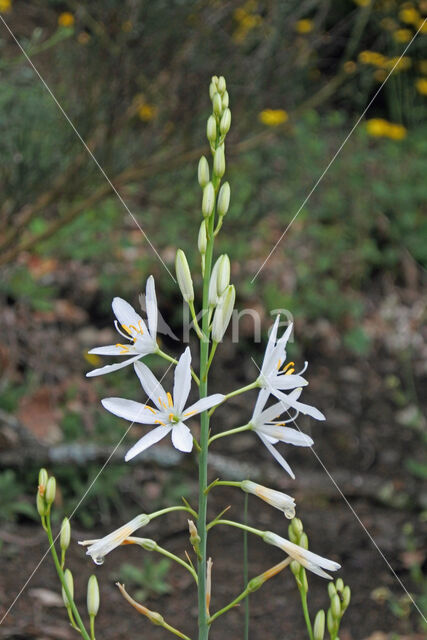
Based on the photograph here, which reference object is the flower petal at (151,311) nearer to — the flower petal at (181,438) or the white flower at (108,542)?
the flower petal at (181,438)

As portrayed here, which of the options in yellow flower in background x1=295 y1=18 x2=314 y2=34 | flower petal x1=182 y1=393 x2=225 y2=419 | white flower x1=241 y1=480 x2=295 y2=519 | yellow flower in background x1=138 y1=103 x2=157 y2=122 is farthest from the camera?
yellow flower in background x1=295 y1=18 x2=314 y2=34

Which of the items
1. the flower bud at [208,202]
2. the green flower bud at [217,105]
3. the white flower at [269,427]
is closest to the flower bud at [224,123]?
the green flower bud at [217,105]

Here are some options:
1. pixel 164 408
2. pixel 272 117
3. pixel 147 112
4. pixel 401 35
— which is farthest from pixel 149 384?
pixel 401 35

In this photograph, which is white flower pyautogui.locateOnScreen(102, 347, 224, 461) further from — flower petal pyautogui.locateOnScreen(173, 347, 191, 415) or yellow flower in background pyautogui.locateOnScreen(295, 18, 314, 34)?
yellow flower in background pyautogui.locateOnScreen(295, 18, 314, 34)

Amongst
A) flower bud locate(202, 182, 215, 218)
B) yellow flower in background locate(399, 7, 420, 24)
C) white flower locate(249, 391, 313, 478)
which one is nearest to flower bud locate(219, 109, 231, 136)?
flower bud locate(202, 182, 215, 218)

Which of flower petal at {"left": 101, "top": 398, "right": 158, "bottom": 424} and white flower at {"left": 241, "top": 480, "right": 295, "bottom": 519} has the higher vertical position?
flower petal at {"left": 101, "top": 398, "right": 158, "bottom": 424}
